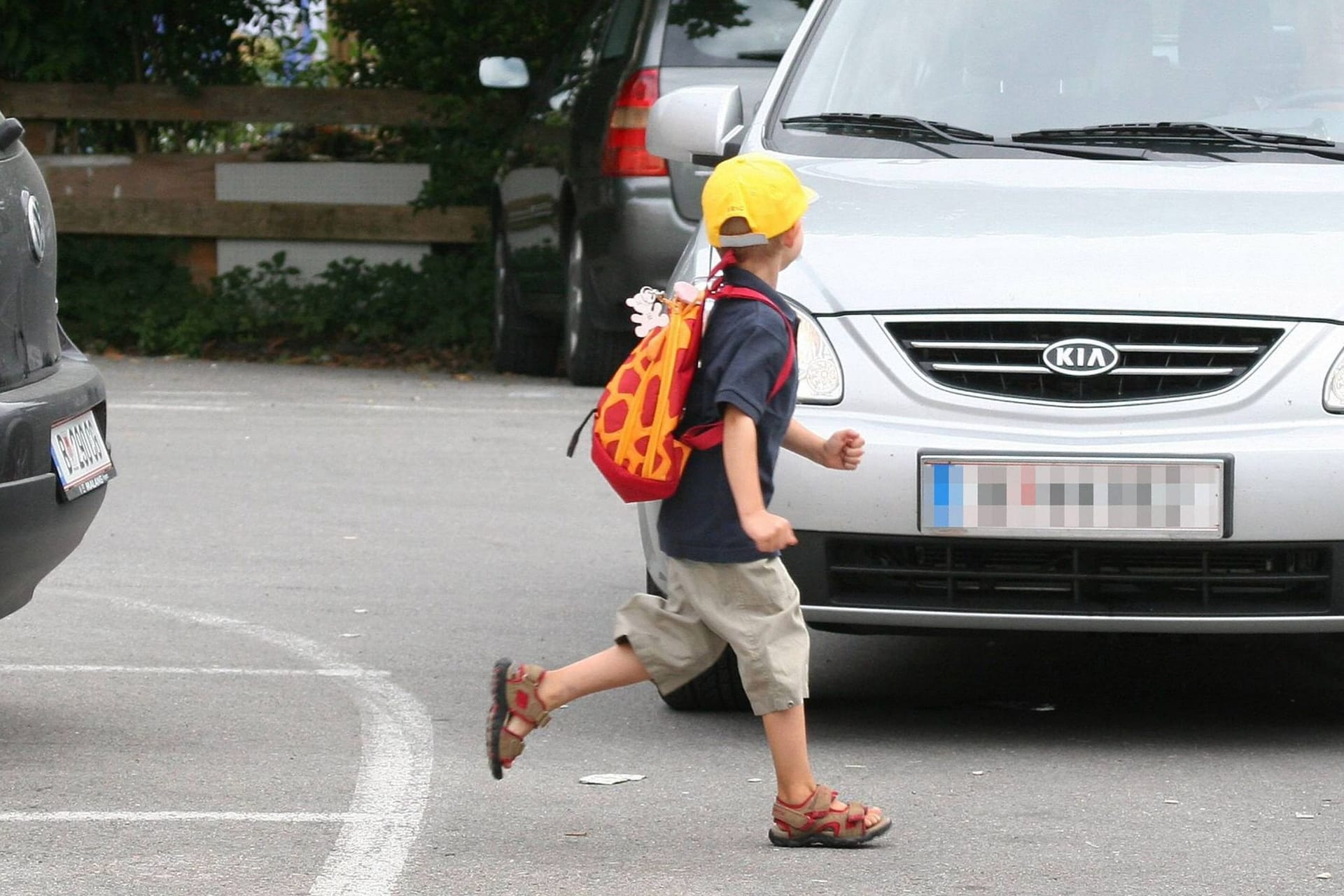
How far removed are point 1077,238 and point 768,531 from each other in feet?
4.43

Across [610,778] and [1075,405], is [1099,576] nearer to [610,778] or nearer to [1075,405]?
[1075,405]

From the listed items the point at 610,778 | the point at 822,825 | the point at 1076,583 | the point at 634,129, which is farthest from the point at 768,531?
the point at 634,129

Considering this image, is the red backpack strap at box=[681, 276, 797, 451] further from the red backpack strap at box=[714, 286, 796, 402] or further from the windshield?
the windshield

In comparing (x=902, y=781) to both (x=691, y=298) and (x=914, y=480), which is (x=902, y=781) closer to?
(x=914, y=480)

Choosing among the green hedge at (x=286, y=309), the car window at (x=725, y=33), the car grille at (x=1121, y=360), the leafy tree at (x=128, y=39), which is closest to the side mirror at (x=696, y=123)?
the car grille at (x=1121, y=360)

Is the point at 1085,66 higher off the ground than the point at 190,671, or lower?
higher

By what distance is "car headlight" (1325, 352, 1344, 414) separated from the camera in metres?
4.80

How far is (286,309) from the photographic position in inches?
536

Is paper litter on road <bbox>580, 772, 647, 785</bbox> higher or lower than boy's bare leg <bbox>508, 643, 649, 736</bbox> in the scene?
lower

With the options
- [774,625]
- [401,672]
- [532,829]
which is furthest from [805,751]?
[401,672]

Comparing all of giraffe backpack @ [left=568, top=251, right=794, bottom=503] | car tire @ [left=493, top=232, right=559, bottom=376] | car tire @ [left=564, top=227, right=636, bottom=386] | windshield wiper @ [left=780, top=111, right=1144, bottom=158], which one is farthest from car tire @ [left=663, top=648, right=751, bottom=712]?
car tire @ [left=493, top=232, right=559, bottom=376]

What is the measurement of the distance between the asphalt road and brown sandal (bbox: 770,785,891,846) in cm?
3

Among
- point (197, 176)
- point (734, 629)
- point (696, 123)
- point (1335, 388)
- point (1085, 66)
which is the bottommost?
point (734, 629)

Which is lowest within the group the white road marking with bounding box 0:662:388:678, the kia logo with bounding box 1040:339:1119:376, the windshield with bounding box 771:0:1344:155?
the white road marking with bounding box 0:662:388:678
